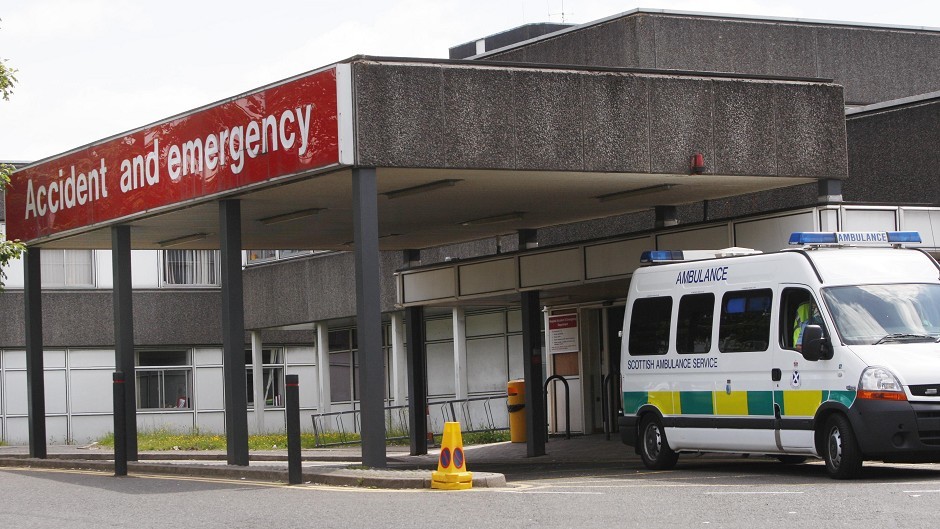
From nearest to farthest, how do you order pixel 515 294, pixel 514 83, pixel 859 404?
pixel 859 404 < pixel 514 83 < pixel 515 294

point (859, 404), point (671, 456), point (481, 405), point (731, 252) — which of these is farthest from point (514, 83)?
point (481, 405)

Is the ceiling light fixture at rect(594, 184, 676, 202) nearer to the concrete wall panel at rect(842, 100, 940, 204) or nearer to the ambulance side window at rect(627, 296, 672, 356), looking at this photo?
the ambulance side window at rect(627, 296, 672, 356)

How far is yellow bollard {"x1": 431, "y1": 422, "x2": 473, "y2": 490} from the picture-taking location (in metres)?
15.0

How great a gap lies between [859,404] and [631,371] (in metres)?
4.33

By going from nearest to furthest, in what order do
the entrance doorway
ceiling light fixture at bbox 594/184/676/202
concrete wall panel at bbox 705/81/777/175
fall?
concrete wall panel at bbox 705/81/777/175, ceiling light fixture at bbox 594/184/676/202, the entrance doorway

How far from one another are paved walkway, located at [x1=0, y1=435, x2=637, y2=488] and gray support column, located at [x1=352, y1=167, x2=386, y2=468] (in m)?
0.40

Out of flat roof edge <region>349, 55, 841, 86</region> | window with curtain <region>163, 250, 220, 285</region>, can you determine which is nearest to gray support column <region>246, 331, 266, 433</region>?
window with curtain <region>163, 250, 220, 285</region>

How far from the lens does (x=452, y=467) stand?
49.4 feet

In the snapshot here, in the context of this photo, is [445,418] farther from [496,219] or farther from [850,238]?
[850,238]

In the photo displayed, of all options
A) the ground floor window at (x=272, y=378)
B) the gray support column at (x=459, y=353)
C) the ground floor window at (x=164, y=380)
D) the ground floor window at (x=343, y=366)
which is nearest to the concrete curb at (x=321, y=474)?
the gray support column at (x=459, y=353)

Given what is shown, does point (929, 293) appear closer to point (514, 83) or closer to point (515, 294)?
point (514, 83)

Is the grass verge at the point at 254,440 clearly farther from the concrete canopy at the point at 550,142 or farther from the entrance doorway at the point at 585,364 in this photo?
the concrete canopy at the point at 550,142

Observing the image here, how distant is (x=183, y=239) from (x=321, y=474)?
10.2 m

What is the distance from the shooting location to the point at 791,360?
15922mm
